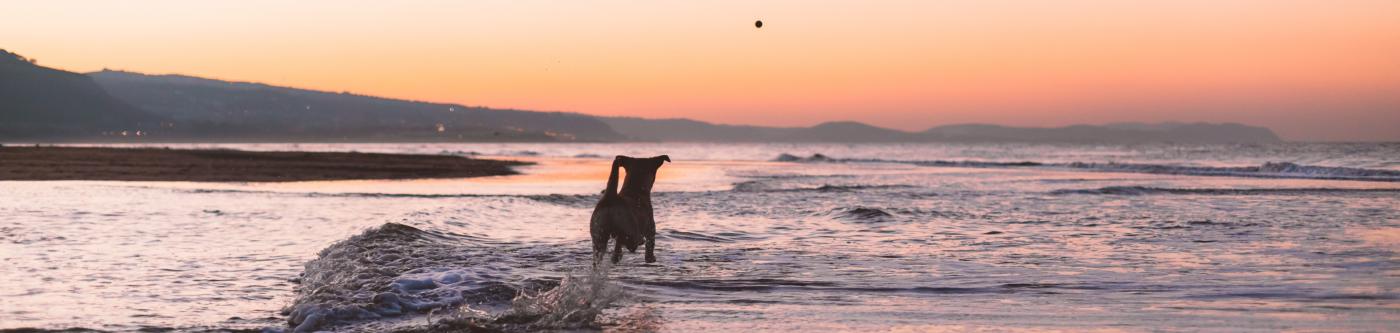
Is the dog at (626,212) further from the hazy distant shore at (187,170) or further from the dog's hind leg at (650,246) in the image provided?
the hazy distant shore at (187,170)

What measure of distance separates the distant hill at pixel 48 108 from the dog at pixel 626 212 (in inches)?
6917

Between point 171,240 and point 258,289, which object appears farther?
point 171,240

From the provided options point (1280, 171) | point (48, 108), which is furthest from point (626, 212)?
point (48, 108)

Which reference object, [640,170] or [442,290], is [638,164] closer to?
[640,170]

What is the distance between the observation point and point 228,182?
27.9 m

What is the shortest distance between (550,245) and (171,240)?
3.99 m

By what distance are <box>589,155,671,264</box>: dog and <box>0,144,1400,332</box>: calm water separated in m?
0.33

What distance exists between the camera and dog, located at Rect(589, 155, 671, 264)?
8.78m

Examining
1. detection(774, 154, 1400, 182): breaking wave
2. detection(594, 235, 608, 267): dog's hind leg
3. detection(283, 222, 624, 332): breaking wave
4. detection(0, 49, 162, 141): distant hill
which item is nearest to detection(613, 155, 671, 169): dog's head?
detection(594, 235, 608, 267): dog's hind leg

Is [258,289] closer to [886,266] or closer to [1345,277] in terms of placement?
[886,266]

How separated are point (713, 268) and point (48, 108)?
203m

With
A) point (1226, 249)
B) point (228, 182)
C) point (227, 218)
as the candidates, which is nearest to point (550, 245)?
point (227, 218)

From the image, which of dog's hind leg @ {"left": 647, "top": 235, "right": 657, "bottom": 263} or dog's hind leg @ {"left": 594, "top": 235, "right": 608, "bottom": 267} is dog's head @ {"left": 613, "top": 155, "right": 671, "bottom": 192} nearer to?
dog's hind leg @ {"left": 647, "top": 235, "right": 657, "bottom": 263}

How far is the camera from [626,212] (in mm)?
8883
